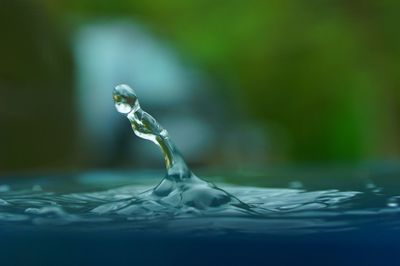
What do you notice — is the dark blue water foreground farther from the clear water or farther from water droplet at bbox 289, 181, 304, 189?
water droplet at bbox 289, 181, 304, 189

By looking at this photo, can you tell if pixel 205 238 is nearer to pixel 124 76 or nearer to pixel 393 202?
pixel 393 202

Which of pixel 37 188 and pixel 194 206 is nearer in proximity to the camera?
pixel 194 206

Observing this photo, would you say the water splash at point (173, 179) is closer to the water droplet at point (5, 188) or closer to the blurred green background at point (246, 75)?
the water droplet at point (5, 188)

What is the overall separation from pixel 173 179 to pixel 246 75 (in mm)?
4202

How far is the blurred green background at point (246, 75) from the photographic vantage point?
3.82 m

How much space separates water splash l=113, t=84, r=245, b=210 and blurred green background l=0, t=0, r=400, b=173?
2810mm

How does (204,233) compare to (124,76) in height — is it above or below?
below

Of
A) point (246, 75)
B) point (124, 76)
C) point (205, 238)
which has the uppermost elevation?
point (246, 75)

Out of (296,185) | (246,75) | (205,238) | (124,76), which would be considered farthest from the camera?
(246,75)

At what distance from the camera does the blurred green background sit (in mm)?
3818

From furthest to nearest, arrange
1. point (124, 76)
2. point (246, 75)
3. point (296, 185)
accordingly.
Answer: point (246, 75), point (124, 76), point (296, 185)

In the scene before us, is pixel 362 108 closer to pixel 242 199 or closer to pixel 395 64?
pixel 395 64

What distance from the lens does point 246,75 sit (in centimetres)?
461

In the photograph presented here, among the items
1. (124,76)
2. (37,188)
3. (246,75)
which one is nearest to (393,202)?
(37,188)
